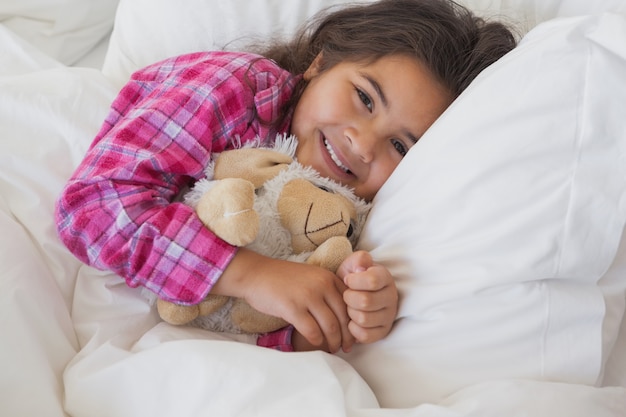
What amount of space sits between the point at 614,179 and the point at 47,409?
0.68m

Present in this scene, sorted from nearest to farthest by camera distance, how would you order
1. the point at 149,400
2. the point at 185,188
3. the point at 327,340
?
the point at 149,400 < the point at 327,340 < the point at 185,188

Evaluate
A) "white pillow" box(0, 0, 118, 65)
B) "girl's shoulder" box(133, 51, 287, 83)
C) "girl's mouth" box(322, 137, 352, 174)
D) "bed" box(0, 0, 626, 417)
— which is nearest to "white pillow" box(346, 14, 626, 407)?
"bed" box(0, 0, 626, 417)

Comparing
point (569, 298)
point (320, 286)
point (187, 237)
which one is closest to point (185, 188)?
point (187, 237)

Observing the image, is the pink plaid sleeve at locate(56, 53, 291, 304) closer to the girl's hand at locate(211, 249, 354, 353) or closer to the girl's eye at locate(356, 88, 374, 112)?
the girl's hand at locate(211, 249, 354, 353)

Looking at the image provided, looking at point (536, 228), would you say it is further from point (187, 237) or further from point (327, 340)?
point (187, 237)

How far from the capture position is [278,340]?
87cm

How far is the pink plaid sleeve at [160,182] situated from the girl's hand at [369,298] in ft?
0.53

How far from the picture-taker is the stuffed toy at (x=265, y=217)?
0.80 metres

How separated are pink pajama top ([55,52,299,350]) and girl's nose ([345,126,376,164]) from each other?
0.15m

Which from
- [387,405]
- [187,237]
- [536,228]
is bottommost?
[387,405]

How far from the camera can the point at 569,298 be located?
713 millimetres

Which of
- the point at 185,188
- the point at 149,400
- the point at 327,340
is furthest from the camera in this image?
the point at 185,188

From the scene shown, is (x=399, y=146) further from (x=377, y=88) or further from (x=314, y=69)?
(x=314, y=69)

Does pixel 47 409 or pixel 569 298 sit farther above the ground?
pixel 569 298
